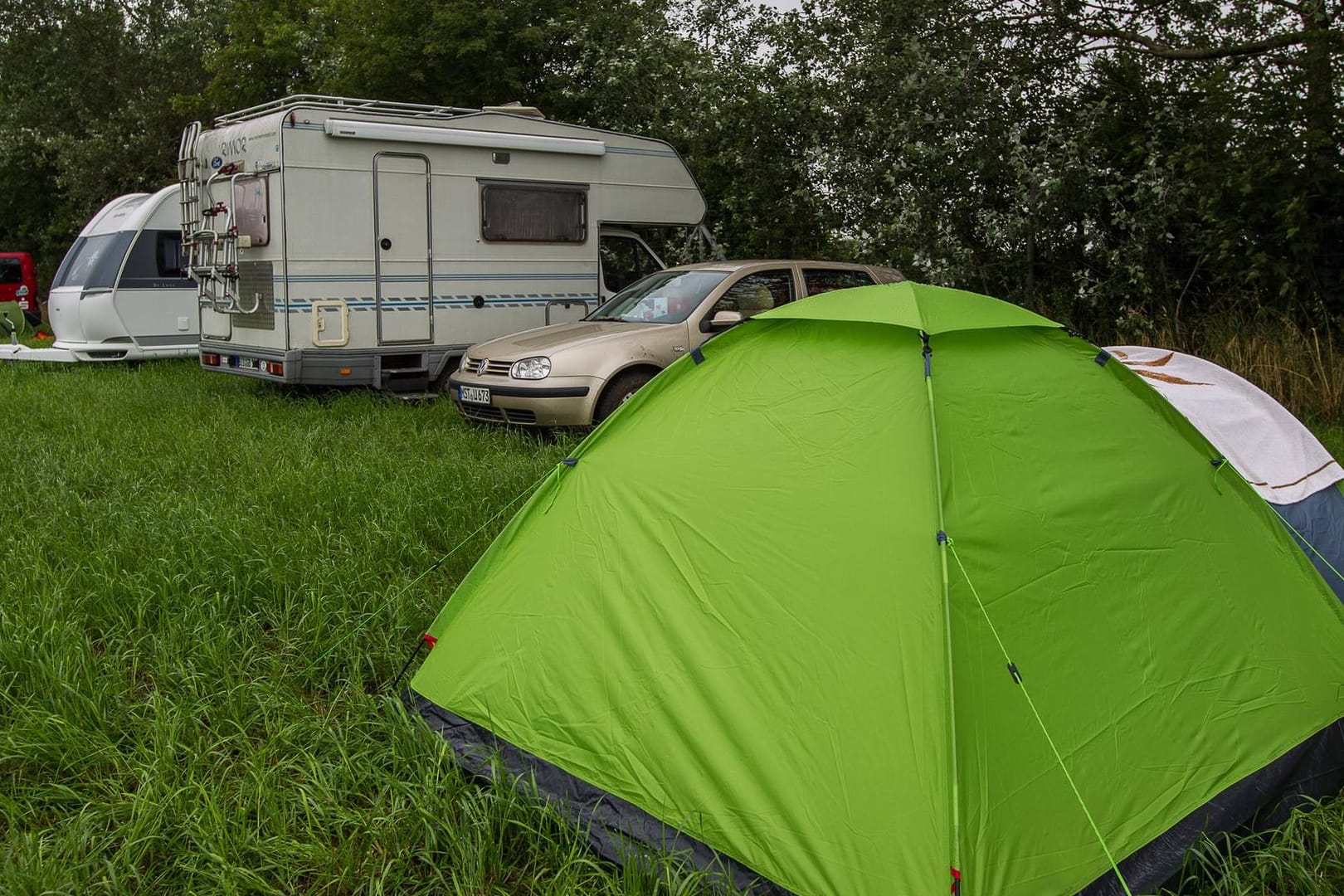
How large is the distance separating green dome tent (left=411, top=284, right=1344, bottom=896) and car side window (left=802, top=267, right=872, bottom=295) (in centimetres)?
542

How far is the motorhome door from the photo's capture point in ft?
33.0

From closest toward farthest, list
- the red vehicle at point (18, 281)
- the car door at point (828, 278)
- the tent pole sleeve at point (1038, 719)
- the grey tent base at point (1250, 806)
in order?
the tent pole sleeve at point (1038, 719) → the grey tent base at point (1250, 806) → the car door at point (828, 278) → the red vehicle at point (18, 281)

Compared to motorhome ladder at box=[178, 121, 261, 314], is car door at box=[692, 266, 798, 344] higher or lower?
lower

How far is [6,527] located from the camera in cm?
569

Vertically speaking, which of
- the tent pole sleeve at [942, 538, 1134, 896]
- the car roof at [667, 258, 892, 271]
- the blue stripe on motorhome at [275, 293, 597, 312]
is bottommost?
the tent pole sleeve at [942, 538, 1134, 896]

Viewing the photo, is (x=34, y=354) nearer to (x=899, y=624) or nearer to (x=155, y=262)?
(x=155, y=262)

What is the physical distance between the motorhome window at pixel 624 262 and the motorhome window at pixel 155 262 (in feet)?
19.5

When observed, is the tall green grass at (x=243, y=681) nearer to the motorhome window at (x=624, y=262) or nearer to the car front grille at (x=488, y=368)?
the car front grille at (x=488, y=368)

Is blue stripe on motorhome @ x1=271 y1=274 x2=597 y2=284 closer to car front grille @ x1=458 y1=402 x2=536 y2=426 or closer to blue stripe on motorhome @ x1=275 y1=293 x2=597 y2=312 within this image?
blue stripe on motorhome @ x1=275 y1=293 x2=597 y2=312

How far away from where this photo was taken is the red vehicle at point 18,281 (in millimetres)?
19969

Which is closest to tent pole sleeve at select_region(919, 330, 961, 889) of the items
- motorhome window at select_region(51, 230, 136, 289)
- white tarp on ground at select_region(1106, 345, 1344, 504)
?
white tarp on ground at select_region(1106, 345, 1344, 504)

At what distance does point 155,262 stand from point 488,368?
7.42 m

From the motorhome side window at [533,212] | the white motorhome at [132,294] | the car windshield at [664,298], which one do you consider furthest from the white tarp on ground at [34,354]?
the car windshield at [664,298]

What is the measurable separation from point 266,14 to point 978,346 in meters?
19.3
